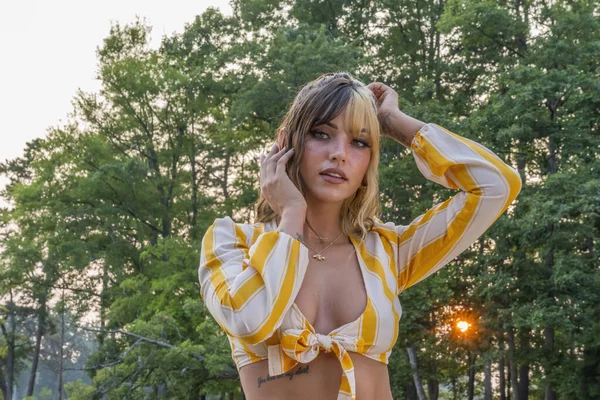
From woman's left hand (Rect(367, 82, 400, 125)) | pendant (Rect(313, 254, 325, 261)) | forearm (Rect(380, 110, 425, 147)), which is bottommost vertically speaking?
pendant (Rect(313, 254, 325, 261))

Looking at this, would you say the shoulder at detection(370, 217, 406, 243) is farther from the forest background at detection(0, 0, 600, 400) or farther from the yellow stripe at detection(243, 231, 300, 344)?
the forest background at detection(0, 0, 600, 400)

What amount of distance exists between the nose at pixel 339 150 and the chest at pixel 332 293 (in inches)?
8.9

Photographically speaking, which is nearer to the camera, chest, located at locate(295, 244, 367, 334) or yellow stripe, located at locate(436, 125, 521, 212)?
chest, located at locate(295, 244, 367, 334)

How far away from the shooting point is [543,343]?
49.1ft

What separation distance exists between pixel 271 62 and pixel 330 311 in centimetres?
1495

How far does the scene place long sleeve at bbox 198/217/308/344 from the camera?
1.30 meters

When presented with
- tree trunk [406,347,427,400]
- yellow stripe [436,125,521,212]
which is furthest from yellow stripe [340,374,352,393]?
tree trunk [406,347,427,400]

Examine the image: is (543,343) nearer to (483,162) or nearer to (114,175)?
(114,175)

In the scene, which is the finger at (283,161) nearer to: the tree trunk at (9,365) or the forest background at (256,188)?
the forest background at (256,188)

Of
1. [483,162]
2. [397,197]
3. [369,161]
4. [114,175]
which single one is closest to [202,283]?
[369,161]

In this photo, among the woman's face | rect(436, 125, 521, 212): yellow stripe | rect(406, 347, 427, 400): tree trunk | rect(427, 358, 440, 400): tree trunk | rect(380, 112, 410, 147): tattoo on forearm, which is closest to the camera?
the woman's face

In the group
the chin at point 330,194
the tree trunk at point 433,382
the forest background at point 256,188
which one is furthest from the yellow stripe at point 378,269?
the tree trunk at point 433,382

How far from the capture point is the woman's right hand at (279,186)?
149cm

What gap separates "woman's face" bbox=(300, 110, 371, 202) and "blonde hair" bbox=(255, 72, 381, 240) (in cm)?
1
